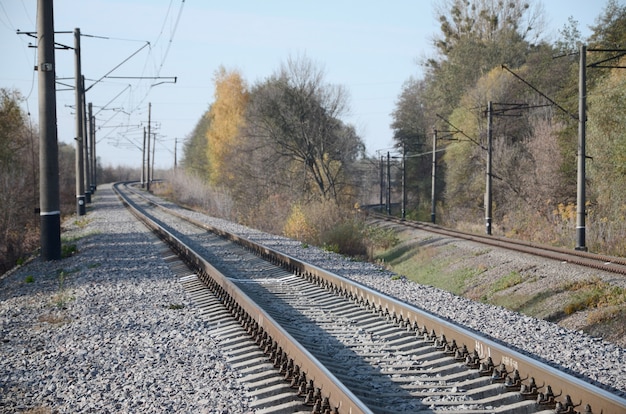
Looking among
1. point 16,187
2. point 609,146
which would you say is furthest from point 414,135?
point 16,187

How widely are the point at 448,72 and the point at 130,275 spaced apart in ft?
150

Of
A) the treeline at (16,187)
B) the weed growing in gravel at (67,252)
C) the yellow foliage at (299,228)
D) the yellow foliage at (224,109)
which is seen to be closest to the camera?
the weed growing in gravel at (67,252)

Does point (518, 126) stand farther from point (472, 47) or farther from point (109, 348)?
point (109, 348)

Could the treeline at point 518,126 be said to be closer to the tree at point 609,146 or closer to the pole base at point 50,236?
the tree at point 609,146

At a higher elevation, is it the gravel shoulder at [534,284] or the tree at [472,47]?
the tree at [472,47]

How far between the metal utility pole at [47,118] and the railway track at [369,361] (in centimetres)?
634

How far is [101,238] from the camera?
22.1m

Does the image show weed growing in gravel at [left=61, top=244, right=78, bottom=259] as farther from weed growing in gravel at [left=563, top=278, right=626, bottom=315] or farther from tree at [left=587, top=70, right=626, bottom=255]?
tree at [left=587, top=70, right=626, bottom=255]

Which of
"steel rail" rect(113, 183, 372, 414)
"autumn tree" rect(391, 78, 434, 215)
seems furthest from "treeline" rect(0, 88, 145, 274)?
"autumn tree" rect(391, 78, 434, 215)

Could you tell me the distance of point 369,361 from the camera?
6.76 meters

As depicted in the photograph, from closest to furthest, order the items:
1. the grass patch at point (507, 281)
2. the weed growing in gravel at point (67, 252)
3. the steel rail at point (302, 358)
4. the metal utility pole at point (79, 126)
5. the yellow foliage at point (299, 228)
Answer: the steel rail at point (302, 358)
the grass patch at point (507, 281)
the weed growing in gravel at point (67, 252)
the yellow foliage at point (299, 228)
the metal utility pole at point (79, 126)

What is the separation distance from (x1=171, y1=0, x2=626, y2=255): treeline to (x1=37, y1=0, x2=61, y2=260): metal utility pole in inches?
369

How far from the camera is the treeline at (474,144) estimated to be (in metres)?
27.6

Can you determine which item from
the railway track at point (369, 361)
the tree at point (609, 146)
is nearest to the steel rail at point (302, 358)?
the railway track at point (369, 361)
